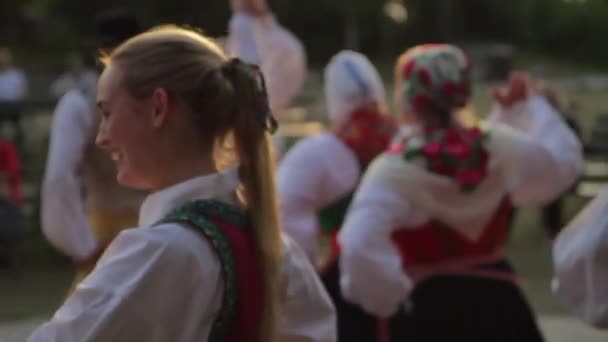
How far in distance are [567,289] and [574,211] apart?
9.90m

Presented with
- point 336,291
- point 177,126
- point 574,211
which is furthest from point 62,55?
point 177,126

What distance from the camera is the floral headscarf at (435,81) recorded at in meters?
4.27

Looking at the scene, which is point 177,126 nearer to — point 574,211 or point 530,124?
point 530,124

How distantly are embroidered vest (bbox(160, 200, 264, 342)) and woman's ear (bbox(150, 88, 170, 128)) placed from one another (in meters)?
0.15

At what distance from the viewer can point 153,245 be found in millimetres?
2082

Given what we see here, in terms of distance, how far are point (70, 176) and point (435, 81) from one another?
1.37 meters

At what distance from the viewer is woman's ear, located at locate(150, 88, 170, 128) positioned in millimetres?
2180

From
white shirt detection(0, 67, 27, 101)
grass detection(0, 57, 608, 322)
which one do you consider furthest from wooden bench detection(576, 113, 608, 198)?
white shirt detection(0, 67, 27, 101)

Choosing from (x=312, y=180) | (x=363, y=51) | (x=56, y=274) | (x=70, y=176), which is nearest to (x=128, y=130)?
(x=70, y=176)

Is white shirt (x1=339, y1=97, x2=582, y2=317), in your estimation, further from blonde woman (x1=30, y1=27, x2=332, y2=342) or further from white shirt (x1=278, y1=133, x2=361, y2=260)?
blonde woman (x1=30, y1=27, x2=332, y2=342)

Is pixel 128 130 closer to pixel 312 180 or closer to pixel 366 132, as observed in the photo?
pixel 312 180

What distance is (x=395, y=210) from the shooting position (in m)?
4.14

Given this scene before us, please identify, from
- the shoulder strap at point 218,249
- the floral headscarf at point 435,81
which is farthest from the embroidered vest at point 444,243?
the shoulder strap at point 218,249

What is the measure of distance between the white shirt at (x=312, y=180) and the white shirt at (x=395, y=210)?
72 cm
